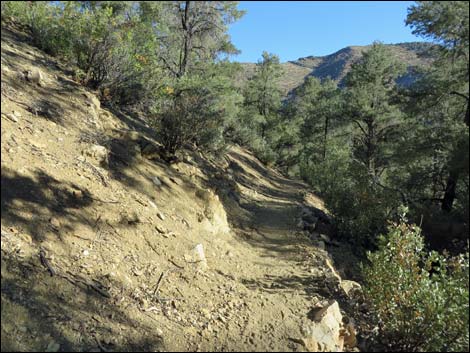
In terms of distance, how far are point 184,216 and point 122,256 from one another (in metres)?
2.18

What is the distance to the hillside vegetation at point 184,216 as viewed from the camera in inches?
144

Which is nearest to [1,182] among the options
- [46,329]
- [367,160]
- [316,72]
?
[46,329]

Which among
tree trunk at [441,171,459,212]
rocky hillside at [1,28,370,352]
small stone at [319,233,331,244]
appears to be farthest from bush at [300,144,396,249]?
tree trunk at [441,171,459,212]

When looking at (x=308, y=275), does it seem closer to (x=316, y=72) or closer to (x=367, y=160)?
(x=367, y=160)

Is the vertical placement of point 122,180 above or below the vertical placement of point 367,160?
below

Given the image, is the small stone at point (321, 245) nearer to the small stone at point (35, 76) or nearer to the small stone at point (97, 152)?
the small stone at point (97, 152)

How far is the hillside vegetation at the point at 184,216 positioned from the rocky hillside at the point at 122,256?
0.08ft

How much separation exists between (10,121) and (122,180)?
1832 millimetres

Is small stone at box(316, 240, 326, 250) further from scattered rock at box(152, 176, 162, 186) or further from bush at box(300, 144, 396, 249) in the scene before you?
scattered rock at box(152, 176, 162, 186)

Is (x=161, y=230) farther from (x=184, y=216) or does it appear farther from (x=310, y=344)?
(x=310, y=344)

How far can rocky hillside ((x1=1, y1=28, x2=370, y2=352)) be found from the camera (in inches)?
130

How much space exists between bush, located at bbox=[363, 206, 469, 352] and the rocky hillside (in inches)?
18.1

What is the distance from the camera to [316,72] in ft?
465

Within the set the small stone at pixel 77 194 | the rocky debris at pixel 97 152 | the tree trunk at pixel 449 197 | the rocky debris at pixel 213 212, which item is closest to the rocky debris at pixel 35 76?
the rocky debris at pixel 97 152
